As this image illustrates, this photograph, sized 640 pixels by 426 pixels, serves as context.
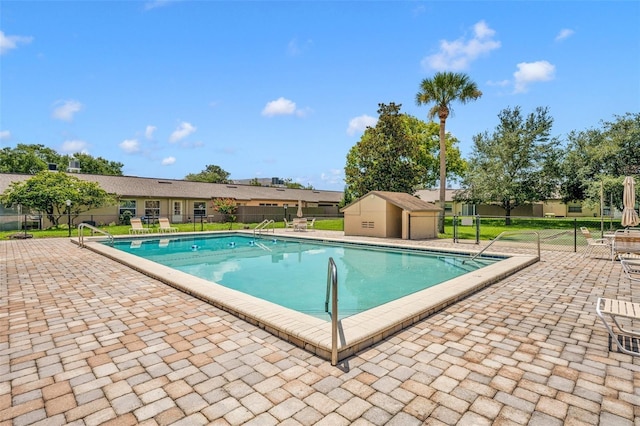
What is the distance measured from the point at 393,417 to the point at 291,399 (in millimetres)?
779

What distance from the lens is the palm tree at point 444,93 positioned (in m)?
18.3

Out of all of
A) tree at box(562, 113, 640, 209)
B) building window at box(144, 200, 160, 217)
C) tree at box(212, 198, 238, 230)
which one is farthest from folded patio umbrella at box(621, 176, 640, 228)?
building window at box(144, 200, 160, 217)

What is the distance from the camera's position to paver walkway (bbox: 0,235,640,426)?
2375 millimetres

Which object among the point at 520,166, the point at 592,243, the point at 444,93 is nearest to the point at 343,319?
the point at 592,243

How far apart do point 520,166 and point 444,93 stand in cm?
1546

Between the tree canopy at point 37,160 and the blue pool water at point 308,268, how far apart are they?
102ft

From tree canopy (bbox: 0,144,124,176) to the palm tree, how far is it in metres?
36.8

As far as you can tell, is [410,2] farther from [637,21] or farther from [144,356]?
[144,356]

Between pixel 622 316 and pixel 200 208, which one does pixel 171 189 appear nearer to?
pixel 200 208

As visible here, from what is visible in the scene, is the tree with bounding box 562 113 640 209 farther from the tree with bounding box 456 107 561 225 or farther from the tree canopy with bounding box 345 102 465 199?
the tree canopy with bounding box 345 102 465 199

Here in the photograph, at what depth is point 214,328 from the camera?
4.12m

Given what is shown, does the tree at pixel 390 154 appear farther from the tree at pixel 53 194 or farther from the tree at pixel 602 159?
the tree at pixel 53 194

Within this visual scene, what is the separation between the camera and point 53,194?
20734mm

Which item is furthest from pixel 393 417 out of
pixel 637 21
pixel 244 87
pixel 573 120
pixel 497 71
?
pixel 573 120
